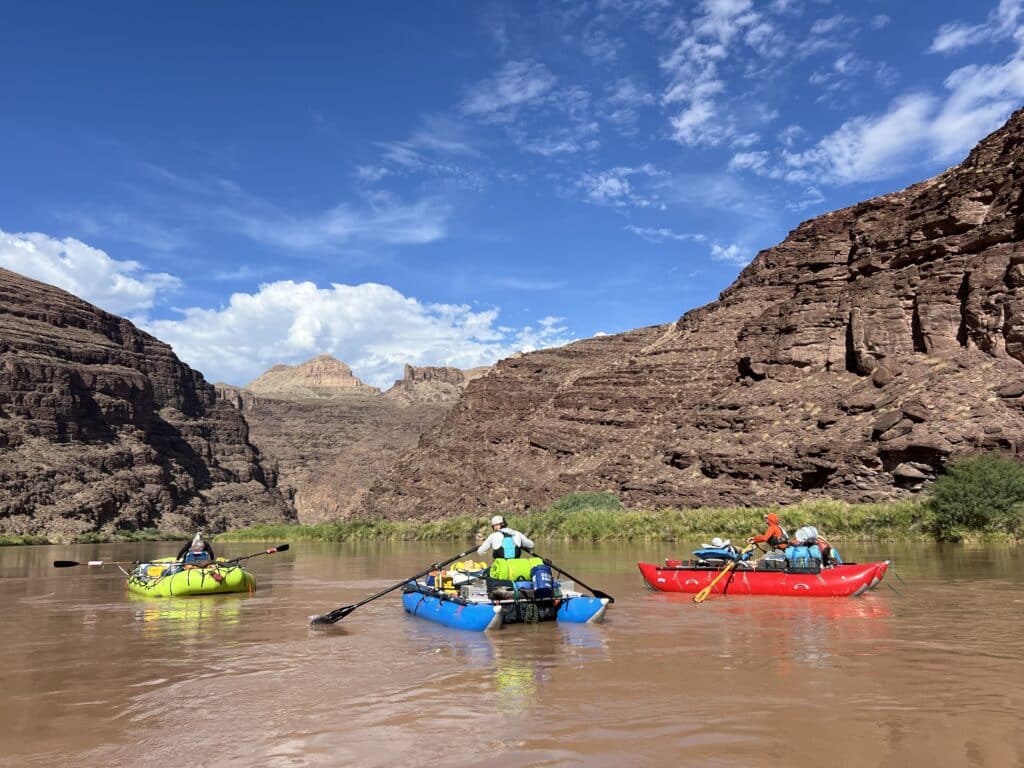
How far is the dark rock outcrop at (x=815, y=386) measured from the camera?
46.2m

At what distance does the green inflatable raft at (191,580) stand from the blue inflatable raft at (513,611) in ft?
25.4

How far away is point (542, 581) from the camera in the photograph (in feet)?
44.4

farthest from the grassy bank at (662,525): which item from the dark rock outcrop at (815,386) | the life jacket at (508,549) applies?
the life jacket at (508,549)

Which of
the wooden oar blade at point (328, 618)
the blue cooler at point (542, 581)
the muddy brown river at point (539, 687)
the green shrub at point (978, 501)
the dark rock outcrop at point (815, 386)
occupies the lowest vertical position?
the muddy brown river at point (539, 687)

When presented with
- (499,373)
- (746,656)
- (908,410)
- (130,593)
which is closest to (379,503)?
(499,373)

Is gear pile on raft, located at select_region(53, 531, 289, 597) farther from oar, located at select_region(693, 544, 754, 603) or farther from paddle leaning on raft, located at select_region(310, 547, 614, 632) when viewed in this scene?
oar, located at select_region(693, 544, 754, 603)

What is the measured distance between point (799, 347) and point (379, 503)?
46691 millimetres

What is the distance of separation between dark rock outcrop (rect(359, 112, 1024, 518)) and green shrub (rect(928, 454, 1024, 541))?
7875 millimetres

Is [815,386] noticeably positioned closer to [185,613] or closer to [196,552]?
[196,552]

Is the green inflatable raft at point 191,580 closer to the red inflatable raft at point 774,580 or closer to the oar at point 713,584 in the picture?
the red inflatable raft at point 774,580

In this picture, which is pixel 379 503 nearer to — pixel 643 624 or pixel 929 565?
pixel 929 565

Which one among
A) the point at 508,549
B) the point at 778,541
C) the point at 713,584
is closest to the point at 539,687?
the point at 508,549

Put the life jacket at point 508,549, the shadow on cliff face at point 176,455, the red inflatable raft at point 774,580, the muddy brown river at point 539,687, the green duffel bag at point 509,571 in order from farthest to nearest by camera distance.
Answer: the shadow on cliff face at point 176,455 < the red inflatable raft at point 774,580 < the life jacket at point 508,549 < the green duffel bag at point 509,571 < the muddy brown river at point 539,687

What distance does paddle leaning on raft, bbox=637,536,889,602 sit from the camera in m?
16.4
